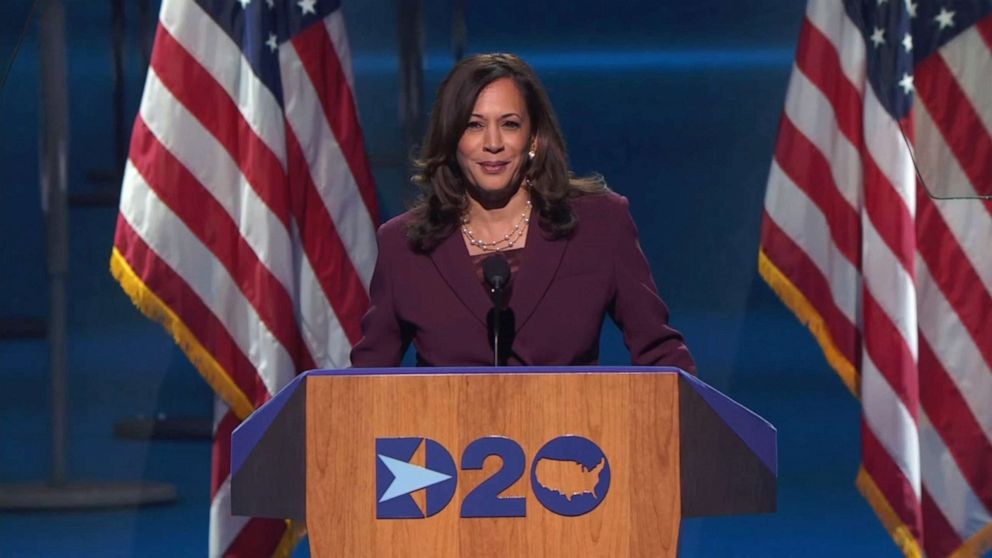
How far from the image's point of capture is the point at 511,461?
71.4 inches

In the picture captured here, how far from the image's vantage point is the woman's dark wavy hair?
2.37 meters

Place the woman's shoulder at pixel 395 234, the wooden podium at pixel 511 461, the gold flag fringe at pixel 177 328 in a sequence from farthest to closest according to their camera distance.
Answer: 1. the gold flag fringe at pixel 177 328
2. the woman's shoulder at pixel 395 234
3. the wooden podium at pixel 511 461

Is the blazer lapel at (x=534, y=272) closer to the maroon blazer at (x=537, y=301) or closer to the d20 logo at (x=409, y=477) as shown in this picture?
the maroon blazer at (x=537, y=301)

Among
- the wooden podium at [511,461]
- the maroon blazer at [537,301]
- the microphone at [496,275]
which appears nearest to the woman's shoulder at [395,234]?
the maroon blazer at [537,301]

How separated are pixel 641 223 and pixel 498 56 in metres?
2.23

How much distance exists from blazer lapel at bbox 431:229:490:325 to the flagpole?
240cm

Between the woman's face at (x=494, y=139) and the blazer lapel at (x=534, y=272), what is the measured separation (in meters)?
0.10

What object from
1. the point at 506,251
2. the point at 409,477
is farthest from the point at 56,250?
the point at 409,477

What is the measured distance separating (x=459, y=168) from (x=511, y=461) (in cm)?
74

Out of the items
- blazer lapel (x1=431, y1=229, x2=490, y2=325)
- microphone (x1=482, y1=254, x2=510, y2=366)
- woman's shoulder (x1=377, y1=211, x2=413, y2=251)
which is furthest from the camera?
woman's shoulder (x1=377, y1=211, x2=413, y2=251)

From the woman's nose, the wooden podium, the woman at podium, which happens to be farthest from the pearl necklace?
the wooden podium

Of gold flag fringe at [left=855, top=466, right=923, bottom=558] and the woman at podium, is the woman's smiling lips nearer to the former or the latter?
the woman at podium

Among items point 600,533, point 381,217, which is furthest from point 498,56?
point 381,217

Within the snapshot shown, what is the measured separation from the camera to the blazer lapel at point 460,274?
2293mm
